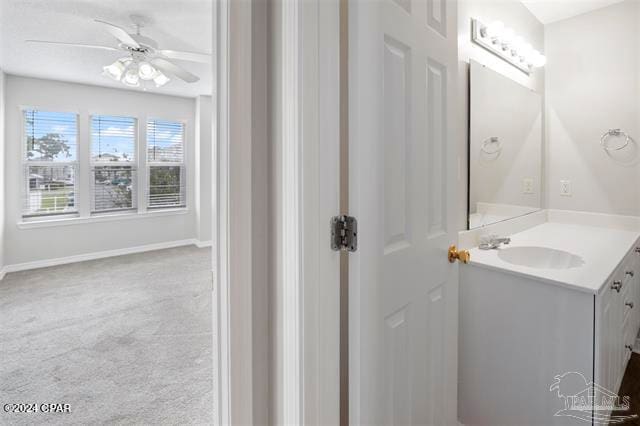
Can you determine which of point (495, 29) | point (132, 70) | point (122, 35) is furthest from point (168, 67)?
point (495, 29)

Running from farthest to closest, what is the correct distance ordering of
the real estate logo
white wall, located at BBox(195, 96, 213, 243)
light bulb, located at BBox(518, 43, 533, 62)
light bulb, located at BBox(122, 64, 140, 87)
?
white wall, located at BBox(195, 96, 213, 243) < light bulb, located at BBox(122, 64, 140, 87) < light bulb, located at BBox(518, 43, 533, 62) < the real estate logo

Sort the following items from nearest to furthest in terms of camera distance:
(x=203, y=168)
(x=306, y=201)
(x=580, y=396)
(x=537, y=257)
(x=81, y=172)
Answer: (x=306, y=201) → (x=580, y=396) → (x=537, y=257) → (x=81, y=172) → (x=203, y=168)

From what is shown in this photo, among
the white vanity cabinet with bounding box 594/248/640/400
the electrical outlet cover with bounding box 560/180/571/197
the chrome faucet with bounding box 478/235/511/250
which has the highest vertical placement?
the electrical outlet cover with bounding box 560/180/571/197

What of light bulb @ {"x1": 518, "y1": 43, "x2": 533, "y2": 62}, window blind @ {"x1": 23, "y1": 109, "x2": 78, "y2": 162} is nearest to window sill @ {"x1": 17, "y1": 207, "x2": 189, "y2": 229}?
window blind @ {"x1": 23, "y1": 109, "x2": 78, "y2": 162}

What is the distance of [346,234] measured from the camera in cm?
94

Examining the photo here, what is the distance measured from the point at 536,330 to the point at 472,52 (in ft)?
4.87

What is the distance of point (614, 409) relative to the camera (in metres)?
1.71

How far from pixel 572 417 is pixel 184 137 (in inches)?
242

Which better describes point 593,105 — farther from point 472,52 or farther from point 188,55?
point 188,55

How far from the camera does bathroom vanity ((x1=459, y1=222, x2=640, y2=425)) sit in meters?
1.33

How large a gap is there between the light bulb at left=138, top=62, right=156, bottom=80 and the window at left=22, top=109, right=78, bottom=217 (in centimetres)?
280

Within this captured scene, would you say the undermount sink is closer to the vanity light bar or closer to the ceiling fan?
the vanity light bar

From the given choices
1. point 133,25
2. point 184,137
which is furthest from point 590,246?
point 184,137

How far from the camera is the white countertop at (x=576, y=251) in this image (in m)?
1.40
